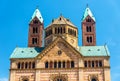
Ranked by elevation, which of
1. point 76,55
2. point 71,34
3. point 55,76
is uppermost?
point 71,34

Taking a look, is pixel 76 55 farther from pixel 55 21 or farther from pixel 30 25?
pixel 30 25

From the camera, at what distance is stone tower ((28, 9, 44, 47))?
100750mm

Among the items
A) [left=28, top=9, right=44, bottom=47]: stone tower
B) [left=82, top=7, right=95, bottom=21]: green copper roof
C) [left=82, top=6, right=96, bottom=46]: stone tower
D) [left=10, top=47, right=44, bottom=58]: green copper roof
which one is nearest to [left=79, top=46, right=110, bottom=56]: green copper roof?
[left=82, top=6, right=96, bottom=46]: stone tower

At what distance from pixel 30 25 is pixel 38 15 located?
4.75m

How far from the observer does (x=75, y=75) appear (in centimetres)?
8644

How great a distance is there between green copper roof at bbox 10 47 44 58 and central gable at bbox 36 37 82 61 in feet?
9.26

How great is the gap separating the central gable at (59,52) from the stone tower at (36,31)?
1100cm

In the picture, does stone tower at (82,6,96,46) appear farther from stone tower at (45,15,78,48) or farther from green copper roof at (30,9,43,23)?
green copper roof at (30,9,43,23)

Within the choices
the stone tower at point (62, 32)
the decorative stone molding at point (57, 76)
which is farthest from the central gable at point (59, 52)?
the decorative stone molding at point (57, 76)

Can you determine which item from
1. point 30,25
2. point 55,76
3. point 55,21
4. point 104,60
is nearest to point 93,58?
point 104,60

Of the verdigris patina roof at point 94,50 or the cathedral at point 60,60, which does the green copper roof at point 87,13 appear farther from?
the verdigris patina roof at point 94,50

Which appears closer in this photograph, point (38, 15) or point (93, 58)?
point (93, 58)

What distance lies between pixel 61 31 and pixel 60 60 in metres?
10.2

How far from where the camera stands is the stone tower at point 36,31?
10075 centimetres
